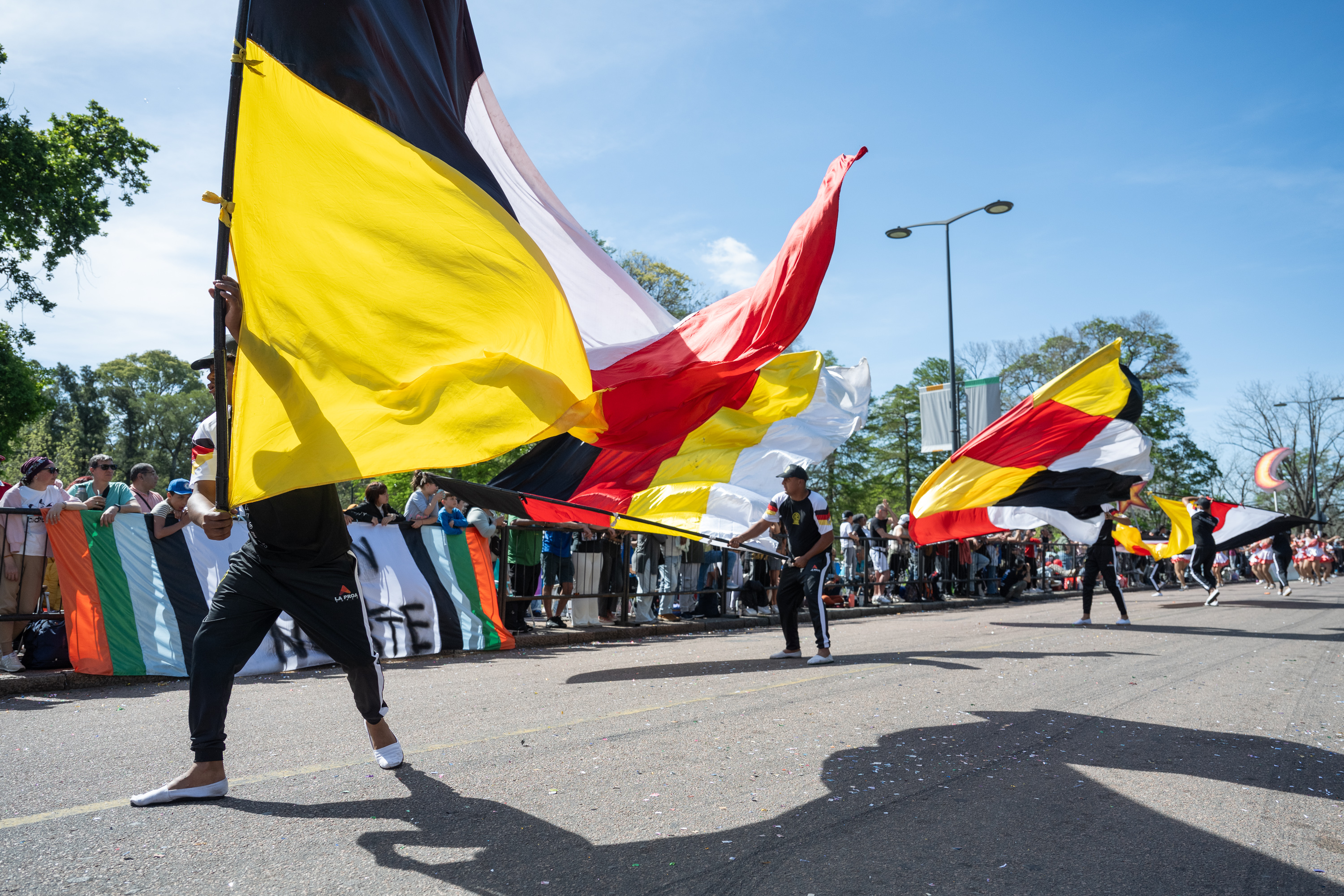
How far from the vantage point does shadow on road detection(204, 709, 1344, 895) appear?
10.2 ft

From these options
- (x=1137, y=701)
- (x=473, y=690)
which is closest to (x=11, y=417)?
(x=473, y=690)

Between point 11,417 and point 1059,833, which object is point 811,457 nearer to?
point 1059,833

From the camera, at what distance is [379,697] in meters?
4.45

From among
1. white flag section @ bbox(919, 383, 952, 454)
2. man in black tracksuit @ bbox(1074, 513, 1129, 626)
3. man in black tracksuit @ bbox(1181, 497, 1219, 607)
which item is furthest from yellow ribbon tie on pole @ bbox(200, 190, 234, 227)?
white flag section @ bbox(919, 383, 952, 454)

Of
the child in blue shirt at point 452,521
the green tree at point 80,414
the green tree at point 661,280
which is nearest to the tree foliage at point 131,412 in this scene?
the green tree at point 80,414

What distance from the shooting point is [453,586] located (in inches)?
406

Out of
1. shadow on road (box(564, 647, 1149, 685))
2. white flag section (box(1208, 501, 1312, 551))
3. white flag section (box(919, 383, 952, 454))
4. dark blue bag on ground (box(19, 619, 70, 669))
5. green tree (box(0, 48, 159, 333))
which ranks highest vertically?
green tree (box(0, 48, 159, 333))

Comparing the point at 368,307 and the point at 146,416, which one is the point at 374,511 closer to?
the point at 368,307

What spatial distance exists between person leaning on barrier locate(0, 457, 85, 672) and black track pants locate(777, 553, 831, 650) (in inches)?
259

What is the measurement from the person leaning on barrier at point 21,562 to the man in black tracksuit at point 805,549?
645 centimetres

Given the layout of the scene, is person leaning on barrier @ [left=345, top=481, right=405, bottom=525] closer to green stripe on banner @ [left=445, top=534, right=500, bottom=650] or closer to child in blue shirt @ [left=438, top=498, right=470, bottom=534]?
child in blue shirt @ [left=438, top=498, right=470, bottom=534]

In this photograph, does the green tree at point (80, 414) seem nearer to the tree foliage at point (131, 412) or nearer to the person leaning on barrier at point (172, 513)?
the tree foliage at point (131, 412)

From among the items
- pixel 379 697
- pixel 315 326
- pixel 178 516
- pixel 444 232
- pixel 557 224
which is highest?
pixel 557 224

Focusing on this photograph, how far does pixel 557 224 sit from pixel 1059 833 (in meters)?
Answer: 4.65
